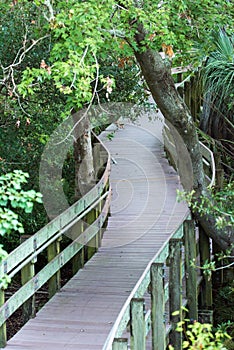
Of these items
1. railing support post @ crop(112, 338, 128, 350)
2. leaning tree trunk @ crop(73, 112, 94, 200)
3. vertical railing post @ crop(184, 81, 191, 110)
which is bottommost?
railing support post @ crop(112, 338, 128, 350)

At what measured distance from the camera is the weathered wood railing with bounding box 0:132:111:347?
20.4ft

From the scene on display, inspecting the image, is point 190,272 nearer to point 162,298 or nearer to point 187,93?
point 162,298

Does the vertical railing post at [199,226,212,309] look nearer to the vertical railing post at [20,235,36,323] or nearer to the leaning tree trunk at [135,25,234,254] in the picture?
the leaning tree trunk at [135,25,234,254]

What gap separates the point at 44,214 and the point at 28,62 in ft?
9.19

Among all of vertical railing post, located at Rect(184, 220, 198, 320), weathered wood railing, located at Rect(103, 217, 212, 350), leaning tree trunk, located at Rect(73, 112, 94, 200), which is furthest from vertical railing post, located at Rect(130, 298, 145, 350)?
leaning tree trunk, located at Rect(73, 112, 94, 200)

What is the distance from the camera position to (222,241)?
29.3 feet

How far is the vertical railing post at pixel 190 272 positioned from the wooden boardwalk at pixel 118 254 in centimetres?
51

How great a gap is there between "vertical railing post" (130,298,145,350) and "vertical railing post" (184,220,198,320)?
2.87m

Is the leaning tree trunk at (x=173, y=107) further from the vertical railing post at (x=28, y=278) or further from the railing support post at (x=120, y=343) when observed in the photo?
the railing support post at (x=120, y=343)

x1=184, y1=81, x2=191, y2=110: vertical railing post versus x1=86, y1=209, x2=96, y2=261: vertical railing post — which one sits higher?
x1=184, y1=81, x2=191, y2=110: vertical railing post

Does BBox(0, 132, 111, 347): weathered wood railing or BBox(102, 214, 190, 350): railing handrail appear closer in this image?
BBox(102, 214, 190, 350): railing handrail

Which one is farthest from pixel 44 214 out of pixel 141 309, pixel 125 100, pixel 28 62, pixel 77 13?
pixel 141 309

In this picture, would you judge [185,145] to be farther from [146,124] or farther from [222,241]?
[146,124]

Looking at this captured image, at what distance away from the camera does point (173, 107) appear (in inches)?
316
